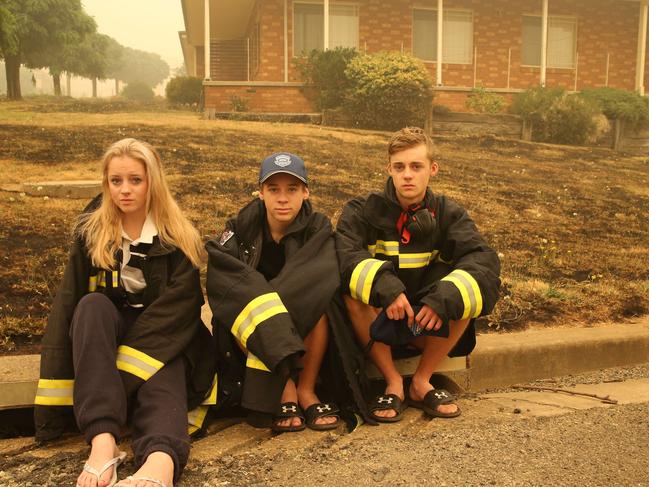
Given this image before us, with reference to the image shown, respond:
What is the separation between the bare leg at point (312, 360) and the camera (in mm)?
3064

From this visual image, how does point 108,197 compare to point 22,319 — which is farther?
point 22,319

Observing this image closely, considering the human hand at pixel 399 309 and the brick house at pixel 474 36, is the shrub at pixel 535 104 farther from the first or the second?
the human hand at pixel 399 309

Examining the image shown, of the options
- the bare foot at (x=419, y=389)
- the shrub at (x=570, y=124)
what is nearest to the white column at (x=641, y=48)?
the shrub at (x=570, y=124)

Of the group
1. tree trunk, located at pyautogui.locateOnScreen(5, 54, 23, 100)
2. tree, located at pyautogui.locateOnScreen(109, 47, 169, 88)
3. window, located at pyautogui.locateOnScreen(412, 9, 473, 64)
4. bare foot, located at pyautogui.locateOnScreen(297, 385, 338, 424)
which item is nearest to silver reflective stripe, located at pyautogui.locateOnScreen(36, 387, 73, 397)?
bare foot, located at pyautogui.locateOnScreen(297, 385, 338, 424)

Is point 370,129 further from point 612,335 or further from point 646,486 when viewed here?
point 646,486

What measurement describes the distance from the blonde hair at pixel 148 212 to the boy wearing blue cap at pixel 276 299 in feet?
0.45

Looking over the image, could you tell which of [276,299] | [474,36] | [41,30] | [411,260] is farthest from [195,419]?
[41,30]

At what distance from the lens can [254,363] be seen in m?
2.83

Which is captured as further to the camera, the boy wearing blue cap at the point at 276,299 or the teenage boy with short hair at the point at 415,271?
the teenage boy with short hair at the point at 415,271

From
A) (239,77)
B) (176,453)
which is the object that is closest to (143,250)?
(176,453)

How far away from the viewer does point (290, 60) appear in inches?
676

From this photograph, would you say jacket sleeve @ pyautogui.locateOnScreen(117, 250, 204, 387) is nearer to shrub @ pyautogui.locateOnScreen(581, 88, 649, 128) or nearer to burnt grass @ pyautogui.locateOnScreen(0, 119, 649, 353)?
burnt grass @ pyautogui.locateOnScreen(0, 119, 649, 353)

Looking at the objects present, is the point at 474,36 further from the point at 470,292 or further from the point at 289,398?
the point at 289,398

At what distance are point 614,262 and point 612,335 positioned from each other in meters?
2.24
